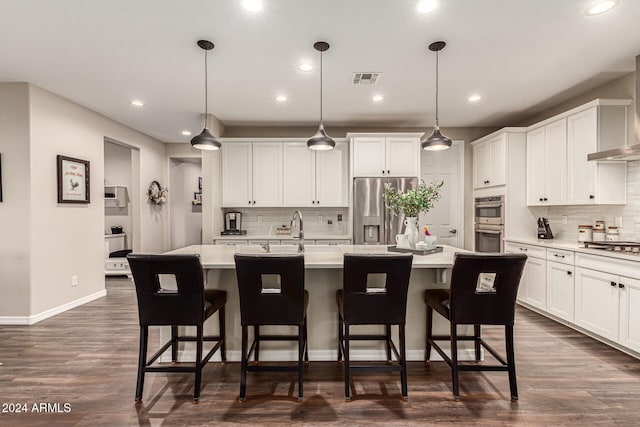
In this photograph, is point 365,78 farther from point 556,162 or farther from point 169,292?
point 169,292

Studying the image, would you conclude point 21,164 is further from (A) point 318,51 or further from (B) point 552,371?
(B) point 552,371

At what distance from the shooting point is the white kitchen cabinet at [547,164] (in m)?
3.78

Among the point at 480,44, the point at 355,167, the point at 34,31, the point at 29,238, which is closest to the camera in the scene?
the point at 34,31

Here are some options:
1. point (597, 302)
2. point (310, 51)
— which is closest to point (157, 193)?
point (310, 51)

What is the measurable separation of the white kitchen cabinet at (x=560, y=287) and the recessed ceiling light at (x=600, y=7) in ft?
7.11

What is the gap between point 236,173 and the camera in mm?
5000

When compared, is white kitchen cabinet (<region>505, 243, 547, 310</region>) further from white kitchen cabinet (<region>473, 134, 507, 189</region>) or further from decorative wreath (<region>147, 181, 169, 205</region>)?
decorative wreath (<region>147, 181, 169, 205</region>)

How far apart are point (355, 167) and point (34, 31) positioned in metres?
3.69

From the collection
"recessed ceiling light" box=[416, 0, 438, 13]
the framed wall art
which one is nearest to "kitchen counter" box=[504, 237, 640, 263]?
"recessed ceiling light" box=[416, 0, 438, 13]

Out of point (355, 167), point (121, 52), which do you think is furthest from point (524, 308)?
point (121, 52)

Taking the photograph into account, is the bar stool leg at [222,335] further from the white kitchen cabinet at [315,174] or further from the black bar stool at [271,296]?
the white kitchen cabinet at [315,174]

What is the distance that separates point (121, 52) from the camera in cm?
280

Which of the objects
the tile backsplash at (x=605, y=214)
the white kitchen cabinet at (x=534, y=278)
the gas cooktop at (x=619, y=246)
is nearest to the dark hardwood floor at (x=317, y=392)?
the white kitchen cabinet at (x=534, y=278)

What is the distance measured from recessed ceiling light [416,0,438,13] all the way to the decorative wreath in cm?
564
